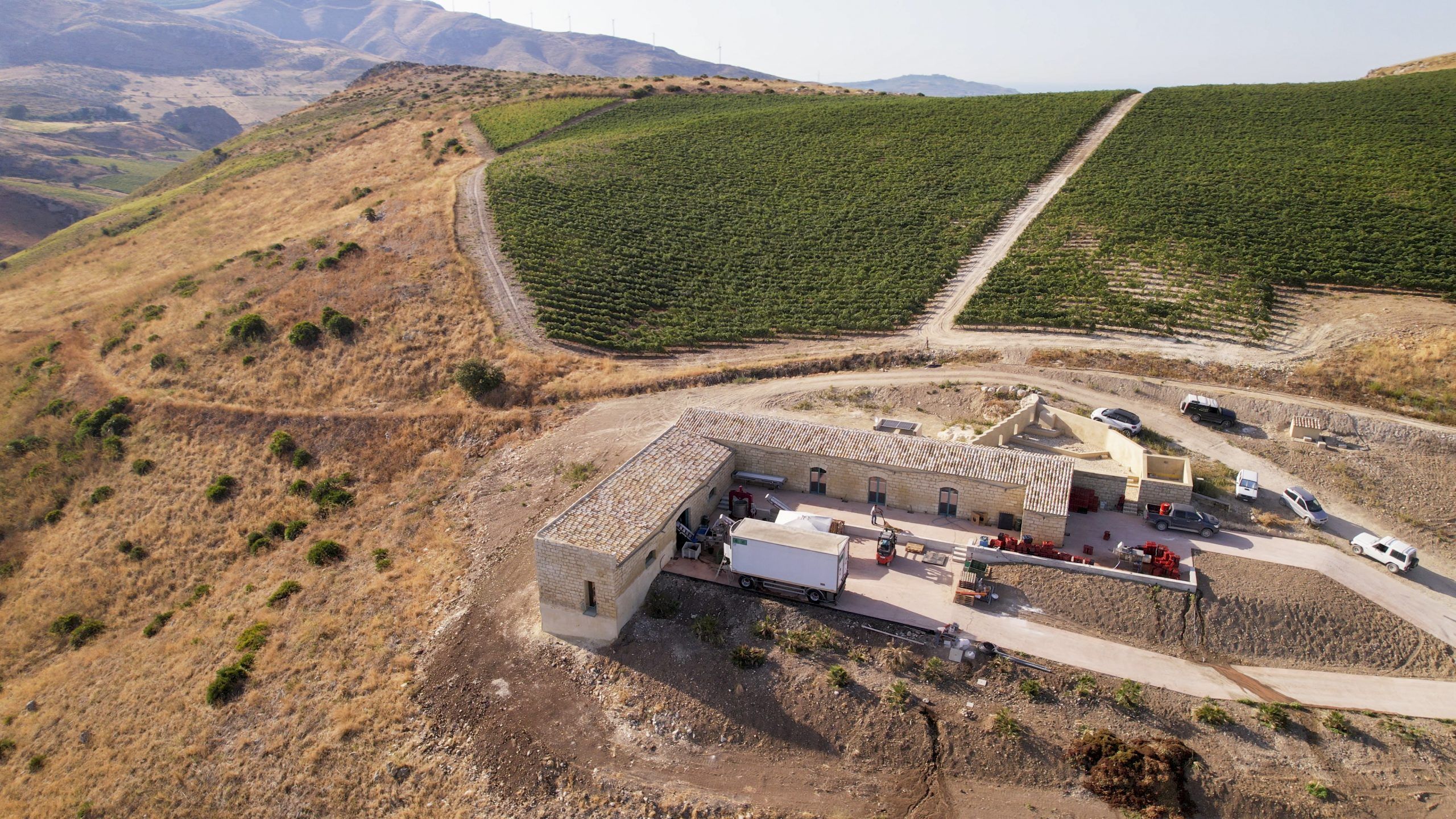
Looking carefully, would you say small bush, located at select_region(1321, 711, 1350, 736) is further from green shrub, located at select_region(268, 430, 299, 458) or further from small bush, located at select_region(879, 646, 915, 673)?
green shrub, located at select_region(268, 430, 299, 458)

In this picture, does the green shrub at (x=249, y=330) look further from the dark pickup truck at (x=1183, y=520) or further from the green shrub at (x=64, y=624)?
the dark pickup truck at (x=1183, y=520)

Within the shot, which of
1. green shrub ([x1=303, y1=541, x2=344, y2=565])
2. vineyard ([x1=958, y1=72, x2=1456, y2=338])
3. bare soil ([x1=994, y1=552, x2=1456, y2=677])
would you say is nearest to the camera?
bare soil ([x1=994, y1=552, x2=1456, y2=677])

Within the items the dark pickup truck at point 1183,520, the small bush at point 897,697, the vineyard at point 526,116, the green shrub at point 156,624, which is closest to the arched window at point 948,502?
the dark pickup truck at point 1183,520

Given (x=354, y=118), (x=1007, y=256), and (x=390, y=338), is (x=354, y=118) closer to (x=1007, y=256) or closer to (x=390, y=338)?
(x=390, y=338)

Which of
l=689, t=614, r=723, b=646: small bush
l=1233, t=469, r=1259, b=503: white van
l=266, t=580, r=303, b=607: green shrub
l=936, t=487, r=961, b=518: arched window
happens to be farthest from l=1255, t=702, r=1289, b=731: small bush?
l=266, t=580, r=303, b=607: green shrub

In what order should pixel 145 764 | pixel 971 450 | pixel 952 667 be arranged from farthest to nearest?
1. pixel 971 450
2. pixel 145 764
3. pixel 952 667

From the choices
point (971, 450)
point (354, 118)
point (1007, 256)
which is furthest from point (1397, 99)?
point (354, 118)
